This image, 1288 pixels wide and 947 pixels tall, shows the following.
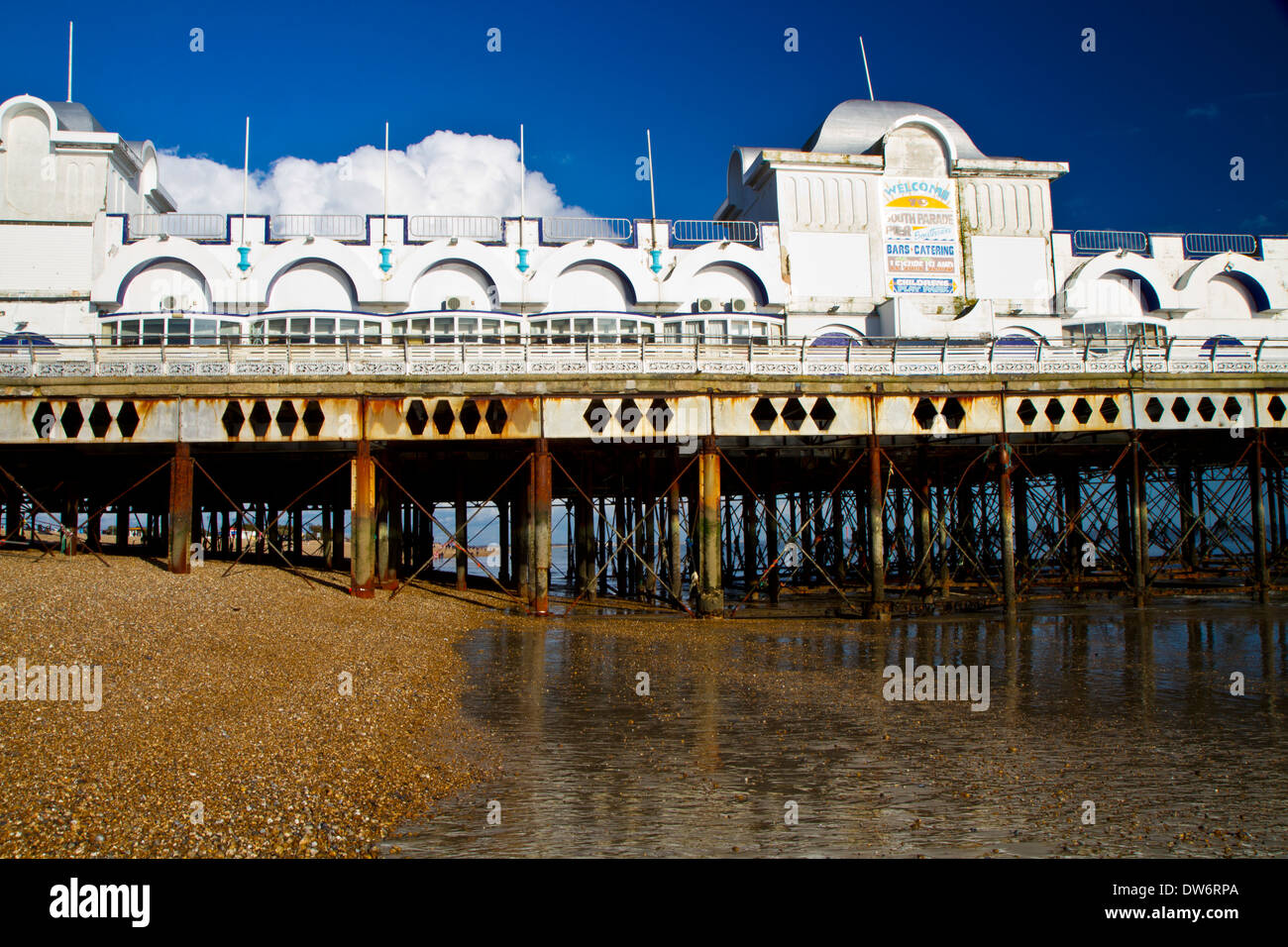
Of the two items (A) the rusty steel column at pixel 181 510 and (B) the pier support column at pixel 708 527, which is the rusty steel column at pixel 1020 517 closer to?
(B) the pier support column at pixel 708 527

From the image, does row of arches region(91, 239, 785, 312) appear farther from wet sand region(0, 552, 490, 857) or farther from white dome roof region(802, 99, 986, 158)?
wet sand region(0, 552, 490, 857)

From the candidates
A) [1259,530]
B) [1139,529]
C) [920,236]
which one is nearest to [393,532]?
[920,236]

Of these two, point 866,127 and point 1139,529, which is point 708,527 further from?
point 866,127

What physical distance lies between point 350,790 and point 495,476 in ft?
88.5

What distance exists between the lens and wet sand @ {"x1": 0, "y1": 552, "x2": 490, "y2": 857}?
21.9 feet

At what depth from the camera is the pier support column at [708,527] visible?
21719 millimetres

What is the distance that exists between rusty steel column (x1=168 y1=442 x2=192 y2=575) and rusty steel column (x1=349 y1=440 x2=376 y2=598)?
3728 mm

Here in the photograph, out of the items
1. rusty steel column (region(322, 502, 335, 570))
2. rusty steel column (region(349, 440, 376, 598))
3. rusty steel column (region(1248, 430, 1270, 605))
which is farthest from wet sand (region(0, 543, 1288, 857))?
rusty steel column (region(322, 502, 335, 570))

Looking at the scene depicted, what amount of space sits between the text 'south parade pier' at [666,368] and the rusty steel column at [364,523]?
0.07m

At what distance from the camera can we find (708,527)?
2184 cm

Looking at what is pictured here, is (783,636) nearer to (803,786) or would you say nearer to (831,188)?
(803,786)

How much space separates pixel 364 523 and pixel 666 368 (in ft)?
26.3

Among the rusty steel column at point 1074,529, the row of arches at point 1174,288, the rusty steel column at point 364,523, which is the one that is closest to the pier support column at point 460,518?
the rusty steel column at point 364,523
